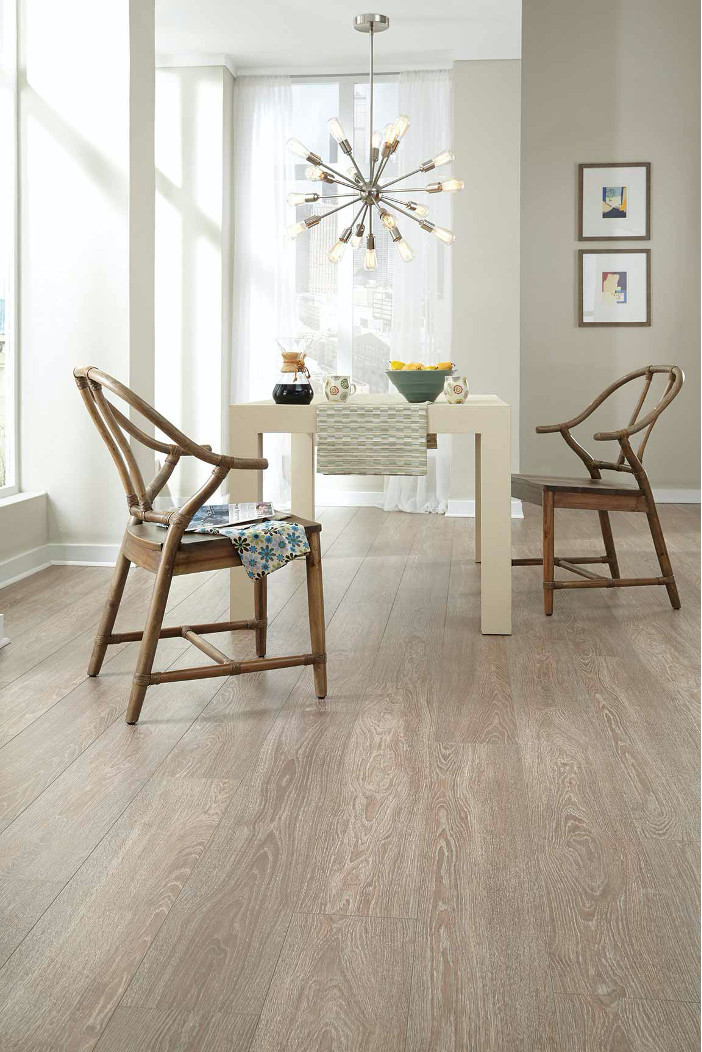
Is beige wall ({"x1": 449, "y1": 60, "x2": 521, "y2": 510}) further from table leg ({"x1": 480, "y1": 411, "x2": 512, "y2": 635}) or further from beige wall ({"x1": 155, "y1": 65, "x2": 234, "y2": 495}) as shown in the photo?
table leg ({"x1": 480, "y1": 411, "x2": 512, "y2": 635})

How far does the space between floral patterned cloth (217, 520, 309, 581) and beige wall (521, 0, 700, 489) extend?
1623 millimetres

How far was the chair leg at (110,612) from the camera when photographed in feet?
7.42

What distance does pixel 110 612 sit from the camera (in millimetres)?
2291

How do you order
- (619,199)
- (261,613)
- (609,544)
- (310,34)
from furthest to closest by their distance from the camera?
(310,34) → (609,544) → (261,613) → (619,199)

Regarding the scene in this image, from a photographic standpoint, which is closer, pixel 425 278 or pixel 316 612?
pixel 316 612

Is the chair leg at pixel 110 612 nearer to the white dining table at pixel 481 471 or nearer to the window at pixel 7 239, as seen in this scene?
the white dining table at pixel 481 471

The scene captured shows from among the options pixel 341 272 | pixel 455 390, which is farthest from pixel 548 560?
pixel 341 272

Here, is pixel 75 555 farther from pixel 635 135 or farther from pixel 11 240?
pixel 635 135

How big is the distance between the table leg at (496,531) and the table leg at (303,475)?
1.11 m

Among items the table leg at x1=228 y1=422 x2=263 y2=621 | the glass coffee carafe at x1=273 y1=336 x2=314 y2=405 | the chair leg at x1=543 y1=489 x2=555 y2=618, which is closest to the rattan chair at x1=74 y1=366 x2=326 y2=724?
the table leg at x1=228 y1=422 x2=263 y2=621

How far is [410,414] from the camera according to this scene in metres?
2.67

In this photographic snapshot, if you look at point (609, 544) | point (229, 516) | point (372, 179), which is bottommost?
point (609, 544)

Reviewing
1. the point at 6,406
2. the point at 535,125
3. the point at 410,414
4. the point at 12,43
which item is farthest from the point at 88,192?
the point at 535,125

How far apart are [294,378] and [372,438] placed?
0.43 m
